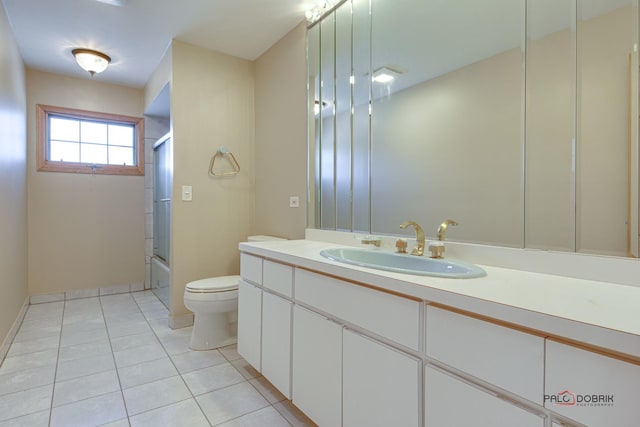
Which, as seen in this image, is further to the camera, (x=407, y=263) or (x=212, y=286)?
(x=212, y=286)

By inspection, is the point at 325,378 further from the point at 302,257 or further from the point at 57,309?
the point at 57,309

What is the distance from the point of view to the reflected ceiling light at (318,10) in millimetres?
2316

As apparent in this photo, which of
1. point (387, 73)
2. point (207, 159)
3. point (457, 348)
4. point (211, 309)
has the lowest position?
point (211, 309)

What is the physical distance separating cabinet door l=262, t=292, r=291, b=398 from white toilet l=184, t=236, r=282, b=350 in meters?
0.69

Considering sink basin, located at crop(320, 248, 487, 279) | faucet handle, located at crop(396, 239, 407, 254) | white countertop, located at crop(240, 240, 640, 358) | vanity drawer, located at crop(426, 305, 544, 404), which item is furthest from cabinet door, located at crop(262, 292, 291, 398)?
vanity drawer, located at crop(426, 305, 544, 404)

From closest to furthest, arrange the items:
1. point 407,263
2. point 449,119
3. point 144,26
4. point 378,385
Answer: point 378,385
point 407,263
point 449,119
point 144,26

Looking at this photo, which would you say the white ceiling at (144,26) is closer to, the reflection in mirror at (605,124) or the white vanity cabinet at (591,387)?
the reflection in mirror at (605,124)

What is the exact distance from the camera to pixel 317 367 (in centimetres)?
138

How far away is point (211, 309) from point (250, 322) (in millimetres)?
547

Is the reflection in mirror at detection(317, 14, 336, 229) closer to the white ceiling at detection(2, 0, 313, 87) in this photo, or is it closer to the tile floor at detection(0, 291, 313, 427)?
the white ceiling at detection(2, 0, 313, 87)

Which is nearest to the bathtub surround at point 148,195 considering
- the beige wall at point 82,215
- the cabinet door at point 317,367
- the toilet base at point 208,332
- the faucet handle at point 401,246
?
the beige wall at point 82,215

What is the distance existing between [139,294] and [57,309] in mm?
782

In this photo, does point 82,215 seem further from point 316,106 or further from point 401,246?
point 401,246

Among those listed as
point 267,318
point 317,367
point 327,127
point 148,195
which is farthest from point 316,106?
point 148,195
